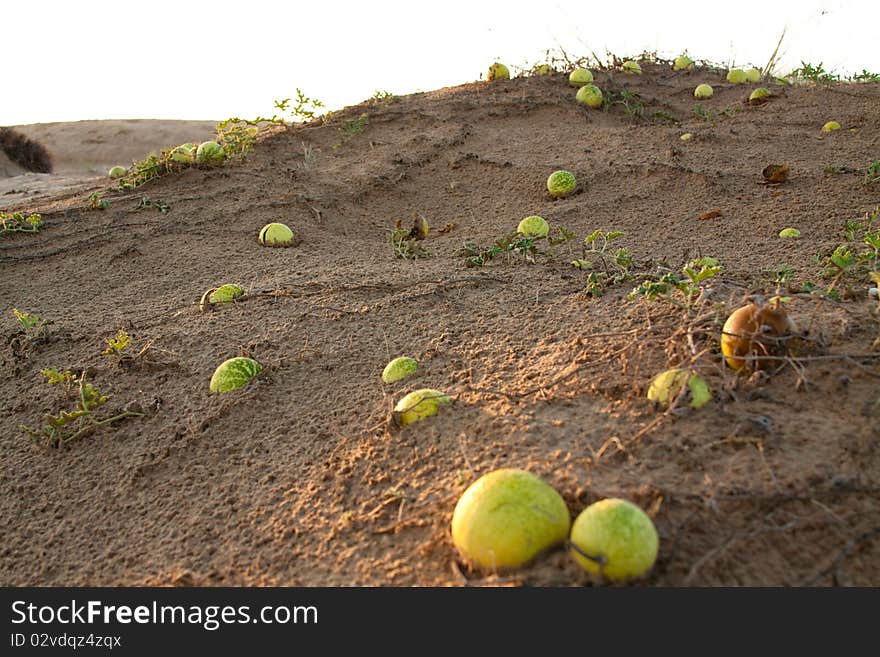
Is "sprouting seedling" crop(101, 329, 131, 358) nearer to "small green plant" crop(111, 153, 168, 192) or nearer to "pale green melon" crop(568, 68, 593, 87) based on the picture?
"small green plant" crop(111, 153, 168, 192)

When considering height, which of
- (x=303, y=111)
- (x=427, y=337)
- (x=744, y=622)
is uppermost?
(x=303, y=111)

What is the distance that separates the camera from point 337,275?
422 cm

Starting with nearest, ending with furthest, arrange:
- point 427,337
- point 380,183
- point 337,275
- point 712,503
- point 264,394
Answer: point 712,503 < point 264,394 < point 427,337 < point 337,275 < point 380,183

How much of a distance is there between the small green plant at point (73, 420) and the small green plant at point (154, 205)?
2.95m

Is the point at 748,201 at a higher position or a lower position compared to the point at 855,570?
higher

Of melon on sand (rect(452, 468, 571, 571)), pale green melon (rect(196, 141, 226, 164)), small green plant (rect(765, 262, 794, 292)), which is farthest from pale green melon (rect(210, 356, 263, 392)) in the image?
pale green melon (rect(196, 141, 226, 164))

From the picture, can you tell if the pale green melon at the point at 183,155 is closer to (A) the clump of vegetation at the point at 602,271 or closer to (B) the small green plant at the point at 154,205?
(B) the small green plant at the point at 154,205

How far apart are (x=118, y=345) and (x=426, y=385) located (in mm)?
1508

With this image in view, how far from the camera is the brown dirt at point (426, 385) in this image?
1.93 metres

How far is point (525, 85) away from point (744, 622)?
737 centimetres

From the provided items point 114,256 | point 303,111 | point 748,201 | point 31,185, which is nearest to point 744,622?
point 748,201

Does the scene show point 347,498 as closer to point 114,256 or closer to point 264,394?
point 264,394

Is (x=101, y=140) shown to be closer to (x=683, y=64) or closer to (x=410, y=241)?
(x=683, y=64)

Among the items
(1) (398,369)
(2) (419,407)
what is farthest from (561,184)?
(2) (419,407)
